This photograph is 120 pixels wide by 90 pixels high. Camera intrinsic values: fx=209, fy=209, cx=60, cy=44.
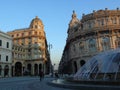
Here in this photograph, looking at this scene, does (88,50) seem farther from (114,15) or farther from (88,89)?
(88,89)

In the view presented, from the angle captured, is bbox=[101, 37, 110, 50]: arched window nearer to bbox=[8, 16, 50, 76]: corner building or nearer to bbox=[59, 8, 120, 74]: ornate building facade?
bbox=[59, 8, 120, 74]: ornate building facade

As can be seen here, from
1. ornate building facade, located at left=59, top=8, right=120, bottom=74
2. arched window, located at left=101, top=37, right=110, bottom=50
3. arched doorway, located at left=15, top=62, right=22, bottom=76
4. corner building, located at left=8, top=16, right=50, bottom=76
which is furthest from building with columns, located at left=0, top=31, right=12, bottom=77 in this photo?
arched window, located at left=101, top=37, right=110, bottom=50

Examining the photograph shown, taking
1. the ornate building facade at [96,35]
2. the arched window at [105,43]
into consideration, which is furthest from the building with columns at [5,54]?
the arched window at [105,43]

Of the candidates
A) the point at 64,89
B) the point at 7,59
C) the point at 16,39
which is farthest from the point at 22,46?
the point at 64,89

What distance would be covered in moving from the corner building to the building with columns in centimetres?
1616

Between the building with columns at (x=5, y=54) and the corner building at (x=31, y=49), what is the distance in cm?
1616

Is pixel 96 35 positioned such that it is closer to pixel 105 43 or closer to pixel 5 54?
pixel 105 43

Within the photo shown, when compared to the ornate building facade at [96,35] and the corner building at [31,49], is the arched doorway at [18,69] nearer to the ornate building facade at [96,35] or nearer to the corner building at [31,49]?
the corner building at [31,49]

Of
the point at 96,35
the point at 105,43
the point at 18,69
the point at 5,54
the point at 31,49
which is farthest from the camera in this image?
the point at 31,49

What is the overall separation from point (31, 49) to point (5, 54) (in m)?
22.8

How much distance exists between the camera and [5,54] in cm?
5238

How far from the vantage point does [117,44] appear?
48344 mm

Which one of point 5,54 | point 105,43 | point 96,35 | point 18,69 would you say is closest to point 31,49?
point 18,69

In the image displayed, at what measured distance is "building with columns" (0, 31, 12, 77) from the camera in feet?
166
